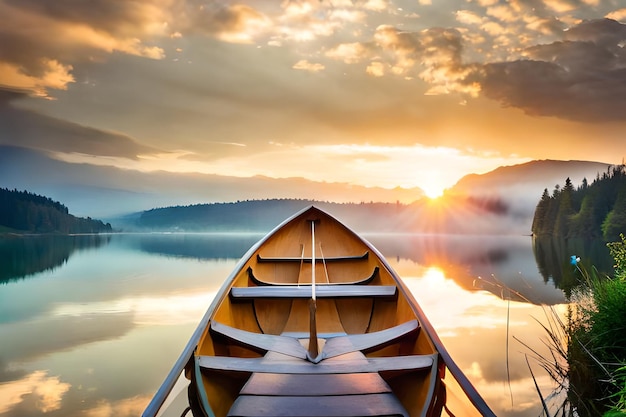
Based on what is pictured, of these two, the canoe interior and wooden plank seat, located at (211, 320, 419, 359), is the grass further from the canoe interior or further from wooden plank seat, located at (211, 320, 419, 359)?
the canoe interior

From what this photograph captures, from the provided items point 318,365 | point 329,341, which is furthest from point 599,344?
point 318,365

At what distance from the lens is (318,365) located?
13.6 ft

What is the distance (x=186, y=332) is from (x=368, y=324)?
712 cm

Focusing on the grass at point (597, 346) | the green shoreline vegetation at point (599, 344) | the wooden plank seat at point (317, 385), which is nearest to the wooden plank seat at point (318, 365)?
the wooden plank seat at point (317, 385)

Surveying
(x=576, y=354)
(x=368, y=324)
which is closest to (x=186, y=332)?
(x=368, y=324)

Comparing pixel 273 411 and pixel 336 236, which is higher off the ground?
pixel 336 236

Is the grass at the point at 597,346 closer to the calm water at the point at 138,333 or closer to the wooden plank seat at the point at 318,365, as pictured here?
the calm water at the point at 138,333

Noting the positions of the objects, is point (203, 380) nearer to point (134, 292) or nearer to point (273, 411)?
point (273, 411)

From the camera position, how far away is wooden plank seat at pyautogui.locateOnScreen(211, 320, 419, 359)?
15.0 ft

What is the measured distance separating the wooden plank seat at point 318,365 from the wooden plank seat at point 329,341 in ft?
0.81

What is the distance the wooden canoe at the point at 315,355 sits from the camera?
3535 millimetres

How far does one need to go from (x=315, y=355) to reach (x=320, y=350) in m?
0.32

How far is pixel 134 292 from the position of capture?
19438 mm

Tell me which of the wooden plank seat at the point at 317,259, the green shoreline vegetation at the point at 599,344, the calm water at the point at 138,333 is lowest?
the calm water at the point at 138,333
